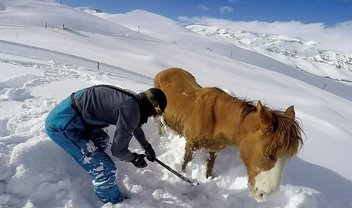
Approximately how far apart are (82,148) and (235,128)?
5.99 ft

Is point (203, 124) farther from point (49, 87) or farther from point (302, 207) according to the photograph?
point (49, 87)

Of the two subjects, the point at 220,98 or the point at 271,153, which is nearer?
the point at 271,153

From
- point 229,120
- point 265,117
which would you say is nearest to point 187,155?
point 229,120

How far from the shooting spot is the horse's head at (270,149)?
3531 millimetres

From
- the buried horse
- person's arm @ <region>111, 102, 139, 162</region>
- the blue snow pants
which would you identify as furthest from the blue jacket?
the buried horse

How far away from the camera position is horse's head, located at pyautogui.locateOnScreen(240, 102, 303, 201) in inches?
139

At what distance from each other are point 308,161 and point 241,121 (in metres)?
2.20

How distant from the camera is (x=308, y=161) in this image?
5633 mm

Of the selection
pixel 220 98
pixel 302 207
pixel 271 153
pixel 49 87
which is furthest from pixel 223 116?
pixel 49 87

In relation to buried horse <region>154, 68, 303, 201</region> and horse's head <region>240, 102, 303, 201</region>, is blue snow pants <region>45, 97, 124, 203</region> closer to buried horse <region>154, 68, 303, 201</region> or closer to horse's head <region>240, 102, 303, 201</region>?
buried horse <region>154, 68, 303, 201</region>

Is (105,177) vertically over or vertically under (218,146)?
under

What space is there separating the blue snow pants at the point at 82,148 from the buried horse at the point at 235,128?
4.37 feet

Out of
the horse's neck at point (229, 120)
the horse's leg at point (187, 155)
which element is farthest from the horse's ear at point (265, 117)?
the horse's leg at point (187, 155)

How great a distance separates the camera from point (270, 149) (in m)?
3.54
